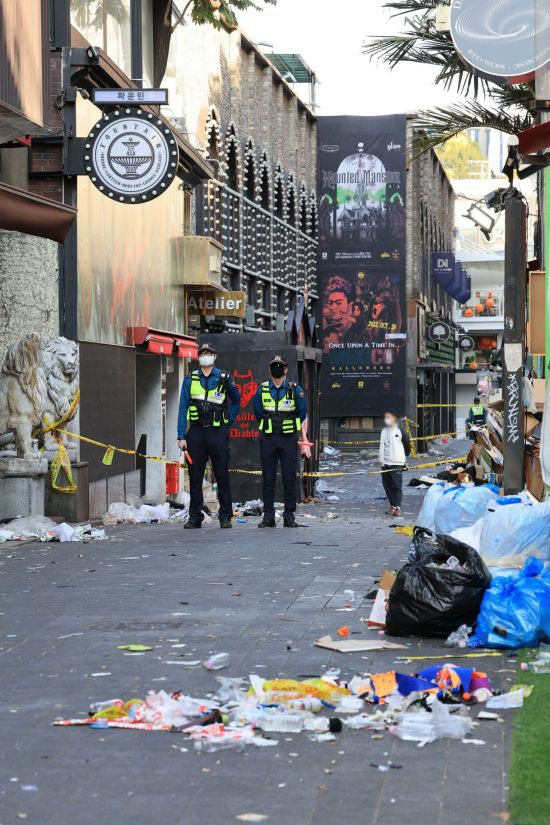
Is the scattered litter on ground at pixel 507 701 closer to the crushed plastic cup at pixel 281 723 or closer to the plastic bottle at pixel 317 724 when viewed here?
the plastic bottle at pixel 317 724

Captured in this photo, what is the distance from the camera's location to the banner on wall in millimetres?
51625

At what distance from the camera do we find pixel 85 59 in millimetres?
17516

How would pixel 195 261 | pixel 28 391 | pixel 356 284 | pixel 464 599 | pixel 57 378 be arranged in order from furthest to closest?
pixel 356 284, pixel 195 261, pixel 57 378, pixel 28 391, pixel 464 599

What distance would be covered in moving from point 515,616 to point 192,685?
6.46ft

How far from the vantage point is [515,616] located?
25.9ft

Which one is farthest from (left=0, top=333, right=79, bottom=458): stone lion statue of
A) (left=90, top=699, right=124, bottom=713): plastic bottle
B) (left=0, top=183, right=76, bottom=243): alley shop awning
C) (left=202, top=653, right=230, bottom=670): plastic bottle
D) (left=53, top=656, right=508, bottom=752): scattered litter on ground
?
(left=90, top=699, right=124, bottom=713): plastic bottle

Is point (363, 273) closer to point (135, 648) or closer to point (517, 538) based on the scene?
point (517, 538)

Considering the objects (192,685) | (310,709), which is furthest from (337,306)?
(310,709)

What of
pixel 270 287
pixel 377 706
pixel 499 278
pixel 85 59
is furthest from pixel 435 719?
pixel 499 278

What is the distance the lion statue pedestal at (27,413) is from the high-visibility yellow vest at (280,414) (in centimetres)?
222

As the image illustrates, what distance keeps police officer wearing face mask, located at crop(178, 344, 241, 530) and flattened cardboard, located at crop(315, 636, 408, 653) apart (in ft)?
24.9

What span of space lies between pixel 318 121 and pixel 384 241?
493cm

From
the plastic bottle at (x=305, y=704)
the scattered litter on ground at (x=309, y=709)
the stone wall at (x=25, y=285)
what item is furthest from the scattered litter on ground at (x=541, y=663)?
the stone wall at (x=25, y=285)

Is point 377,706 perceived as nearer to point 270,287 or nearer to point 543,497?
point 543,497
